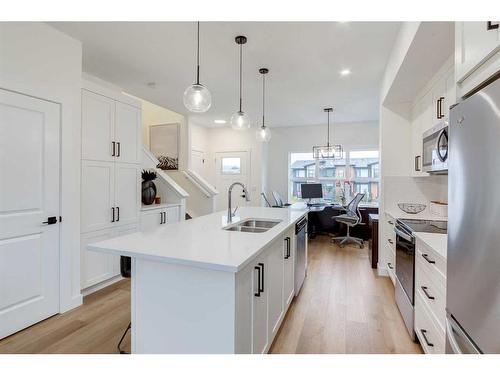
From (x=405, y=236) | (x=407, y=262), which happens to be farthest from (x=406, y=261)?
(x=405, y=236)

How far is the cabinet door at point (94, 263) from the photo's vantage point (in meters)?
2.74

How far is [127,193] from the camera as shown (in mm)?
3227

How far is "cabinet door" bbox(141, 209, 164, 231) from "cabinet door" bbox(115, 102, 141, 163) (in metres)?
0.72

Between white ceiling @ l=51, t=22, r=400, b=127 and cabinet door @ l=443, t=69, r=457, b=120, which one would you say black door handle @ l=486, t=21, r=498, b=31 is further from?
white ceiling @ l=51, t=22, r=400, b=127

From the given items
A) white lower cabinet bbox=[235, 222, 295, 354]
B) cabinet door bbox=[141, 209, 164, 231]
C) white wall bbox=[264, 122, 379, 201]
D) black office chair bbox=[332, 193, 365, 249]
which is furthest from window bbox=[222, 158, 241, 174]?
white lower cabinet bbox=[235, 222, 295, 354]

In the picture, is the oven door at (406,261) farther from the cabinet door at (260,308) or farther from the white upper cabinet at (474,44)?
the white upper cabinet at (474,44)

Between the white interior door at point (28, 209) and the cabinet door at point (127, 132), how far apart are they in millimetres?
751

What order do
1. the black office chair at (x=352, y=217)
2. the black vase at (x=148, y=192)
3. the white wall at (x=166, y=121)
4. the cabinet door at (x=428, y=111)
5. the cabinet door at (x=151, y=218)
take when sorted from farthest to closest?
the white wall at (x=166, y=121) → the black office chair at (x=352, y=217) → the black vase at (x=148, y=192) → the cabinet door at (x=151, y=218) → the cabinet door at (x=428, y=111)

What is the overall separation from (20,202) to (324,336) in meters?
2.72

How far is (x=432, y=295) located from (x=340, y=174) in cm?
512

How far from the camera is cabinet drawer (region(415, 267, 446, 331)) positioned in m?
1.49

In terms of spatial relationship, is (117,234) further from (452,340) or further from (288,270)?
(452,340)

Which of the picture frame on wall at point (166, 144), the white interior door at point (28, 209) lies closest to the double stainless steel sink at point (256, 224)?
the white interior door at point (28, 209)
